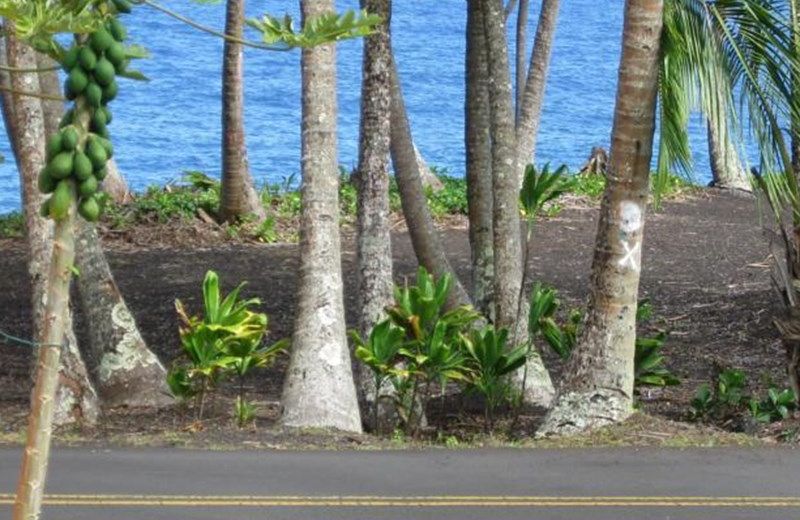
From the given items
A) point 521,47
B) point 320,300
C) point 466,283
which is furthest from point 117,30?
point 521,47

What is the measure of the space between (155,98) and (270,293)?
96.4 feet

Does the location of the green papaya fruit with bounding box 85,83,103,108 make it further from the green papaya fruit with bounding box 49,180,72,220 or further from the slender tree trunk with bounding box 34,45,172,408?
the slender tree trunk with bounding box 34,45,172,408

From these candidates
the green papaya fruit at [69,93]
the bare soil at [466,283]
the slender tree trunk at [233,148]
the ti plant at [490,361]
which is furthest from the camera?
the slender tree trunk at [233,148]

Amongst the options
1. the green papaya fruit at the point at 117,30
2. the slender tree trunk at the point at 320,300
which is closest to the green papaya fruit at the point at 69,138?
the green papaya fruit at the point at 117,30

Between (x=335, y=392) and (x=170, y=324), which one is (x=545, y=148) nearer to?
(x=170, y=324)

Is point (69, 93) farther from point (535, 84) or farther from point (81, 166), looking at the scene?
point (535, 84)

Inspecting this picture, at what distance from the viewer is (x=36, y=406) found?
4.18 metres

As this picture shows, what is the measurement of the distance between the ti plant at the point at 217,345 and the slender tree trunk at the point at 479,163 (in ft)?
7.06

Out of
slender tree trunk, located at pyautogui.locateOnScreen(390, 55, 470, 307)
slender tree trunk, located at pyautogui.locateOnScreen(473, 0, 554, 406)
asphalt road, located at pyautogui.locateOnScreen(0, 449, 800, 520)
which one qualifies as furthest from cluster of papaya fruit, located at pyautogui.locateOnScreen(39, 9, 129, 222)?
slender tree trunk, located at pyautogui.locateOnScreen(390, 55, 470, 307)

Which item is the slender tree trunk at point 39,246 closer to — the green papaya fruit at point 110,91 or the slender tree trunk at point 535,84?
the green papaya fruit at point 110,91

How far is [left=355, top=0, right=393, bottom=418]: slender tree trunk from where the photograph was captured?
1066 centimetres

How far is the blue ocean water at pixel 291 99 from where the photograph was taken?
115 ft

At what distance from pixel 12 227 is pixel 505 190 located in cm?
921

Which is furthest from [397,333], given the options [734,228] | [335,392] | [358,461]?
[734,228]
